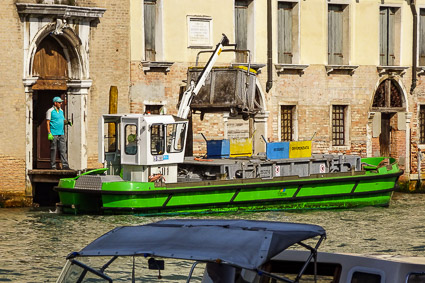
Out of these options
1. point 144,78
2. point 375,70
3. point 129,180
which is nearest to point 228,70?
point 144,78

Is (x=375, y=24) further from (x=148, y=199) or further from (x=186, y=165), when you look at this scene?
(x=148, y=199)

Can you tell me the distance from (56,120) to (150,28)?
379cm

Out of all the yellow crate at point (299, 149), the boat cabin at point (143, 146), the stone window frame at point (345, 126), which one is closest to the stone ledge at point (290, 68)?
the stone window frame at point (345, 126)

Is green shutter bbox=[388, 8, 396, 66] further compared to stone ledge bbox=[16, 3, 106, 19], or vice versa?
green shutter bbox=[388, 8, 396, 66]

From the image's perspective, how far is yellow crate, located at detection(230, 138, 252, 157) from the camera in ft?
79.5

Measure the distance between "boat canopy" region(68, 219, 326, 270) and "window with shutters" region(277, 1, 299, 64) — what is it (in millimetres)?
20104

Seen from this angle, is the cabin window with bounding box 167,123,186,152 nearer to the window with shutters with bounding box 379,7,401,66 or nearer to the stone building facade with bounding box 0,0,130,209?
the stone building facade with bounding box 0,0,130,209

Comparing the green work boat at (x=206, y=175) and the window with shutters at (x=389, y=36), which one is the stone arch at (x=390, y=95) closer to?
the window with shutters at (x=389, y=36)

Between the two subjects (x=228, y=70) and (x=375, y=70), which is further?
(x=375, y=70)

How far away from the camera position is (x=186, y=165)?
76.0 feet

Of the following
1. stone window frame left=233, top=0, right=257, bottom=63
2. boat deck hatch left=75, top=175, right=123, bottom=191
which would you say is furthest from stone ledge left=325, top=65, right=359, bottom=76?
boat deck hatch left=75, top=175, right=123, bottom=191

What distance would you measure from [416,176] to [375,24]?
4412mm

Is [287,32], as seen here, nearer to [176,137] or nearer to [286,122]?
[286,122]

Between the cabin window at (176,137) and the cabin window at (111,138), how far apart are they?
1.18m
